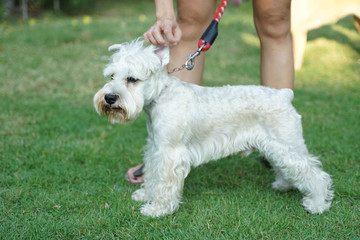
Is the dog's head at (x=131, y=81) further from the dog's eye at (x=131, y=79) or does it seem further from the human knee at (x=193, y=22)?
the human knee at (x=193, y=22)

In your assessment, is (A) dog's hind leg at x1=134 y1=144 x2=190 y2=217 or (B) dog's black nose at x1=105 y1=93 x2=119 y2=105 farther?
(A) dog's hind leg at x1=134 y1=144 x2=190 y2=217

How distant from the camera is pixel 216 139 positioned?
3.06 meters

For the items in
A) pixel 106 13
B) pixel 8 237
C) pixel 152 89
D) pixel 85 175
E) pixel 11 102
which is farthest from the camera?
pixel 106 13

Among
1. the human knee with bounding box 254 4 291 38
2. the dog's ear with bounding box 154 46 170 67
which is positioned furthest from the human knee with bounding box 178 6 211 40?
the dog's ear with bounding box 154 46 170 67

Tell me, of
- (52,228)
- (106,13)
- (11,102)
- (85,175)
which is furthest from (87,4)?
(52,228)

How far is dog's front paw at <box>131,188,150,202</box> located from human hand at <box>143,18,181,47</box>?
1270 mm

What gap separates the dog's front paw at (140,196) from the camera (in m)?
3.16

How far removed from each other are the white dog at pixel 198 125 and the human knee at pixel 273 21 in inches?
26.8

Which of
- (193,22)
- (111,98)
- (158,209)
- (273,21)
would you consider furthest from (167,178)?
(273,21)

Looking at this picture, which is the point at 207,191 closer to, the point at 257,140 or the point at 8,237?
the point at 257,140

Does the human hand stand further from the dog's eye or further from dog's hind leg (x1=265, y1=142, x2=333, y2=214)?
dog's hind leg (x1=265, y1=142, x2=333, y2=214)

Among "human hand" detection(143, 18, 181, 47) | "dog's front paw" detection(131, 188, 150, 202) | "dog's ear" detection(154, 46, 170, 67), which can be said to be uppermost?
"human hand" detection(143, 18, 181, 47)

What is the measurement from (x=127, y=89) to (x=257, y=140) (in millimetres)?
1122

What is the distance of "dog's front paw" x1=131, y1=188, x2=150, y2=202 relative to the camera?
3.16m
